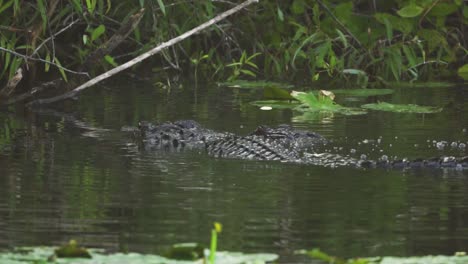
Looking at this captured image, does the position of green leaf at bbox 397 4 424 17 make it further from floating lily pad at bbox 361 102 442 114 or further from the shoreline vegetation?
floating lily pad at bbox 361 102 442 114

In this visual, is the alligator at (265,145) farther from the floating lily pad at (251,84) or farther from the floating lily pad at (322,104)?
the floating lily pad at (251,84)

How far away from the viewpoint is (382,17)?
12.9 metres

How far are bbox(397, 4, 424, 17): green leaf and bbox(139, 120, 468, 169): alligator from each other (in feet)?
11.4

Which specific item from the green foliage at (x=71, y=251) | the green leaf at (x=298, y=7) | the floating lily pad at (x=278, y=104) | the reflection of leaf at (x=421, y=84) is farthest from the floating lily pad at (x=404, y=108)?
the green foliage at (x=71, y=251)

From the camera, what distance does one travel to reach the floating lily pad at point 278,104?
1124cm

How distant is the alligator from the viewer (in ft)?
25.1

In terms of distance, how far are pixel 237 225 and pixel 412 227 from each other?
715 millimetres

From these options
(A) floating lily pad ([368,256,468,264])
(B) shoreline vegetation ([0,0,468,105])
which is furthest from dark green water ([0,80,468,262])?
(B) shoreline vegetation ([0,0,468,105])

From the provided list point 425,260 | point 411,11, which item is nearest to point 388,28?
point 411,11

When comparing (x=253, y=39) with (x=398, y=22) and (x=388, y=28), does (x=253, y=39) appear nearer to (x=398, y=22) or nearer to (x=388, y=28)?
(x=398, y=22)

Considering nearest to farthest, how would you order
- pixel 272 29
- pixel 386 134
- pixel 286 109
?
pixel 386 134 → pixel 286 109 → pixel 272 29

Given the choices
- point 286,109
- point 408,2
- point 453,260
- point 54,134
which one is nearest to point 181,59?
point 408,2

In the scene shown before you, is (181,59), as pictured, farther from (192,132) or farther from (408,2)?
(192,132)

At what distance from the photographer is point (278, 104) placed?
11336 mm
